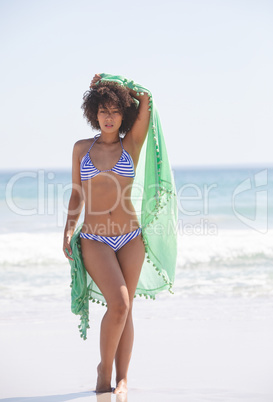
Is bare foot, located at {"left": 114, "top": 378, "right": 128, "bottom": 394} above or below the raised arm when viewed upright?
below

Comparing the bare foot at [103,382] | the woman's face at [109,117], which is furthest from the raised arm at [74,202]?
the bare foot at [103,382]

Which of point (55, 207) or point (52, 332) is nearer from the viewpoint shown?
point (52, 332)

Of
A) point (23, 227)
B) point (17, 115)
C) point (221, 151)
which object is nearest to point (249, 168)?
point (221, 151)

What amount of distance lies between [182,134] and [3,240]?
17651mm

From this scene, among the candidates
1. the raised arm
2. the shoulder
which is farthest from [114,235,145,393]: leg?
the shoulder

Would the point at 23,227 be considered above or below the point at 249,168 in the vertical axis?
below

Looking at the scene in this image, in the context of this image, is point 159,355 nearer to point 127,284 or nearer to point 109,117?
point 127,284

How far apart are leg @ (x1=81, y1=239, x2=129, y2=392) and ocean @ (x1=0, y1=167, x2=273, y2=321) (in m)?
2.52

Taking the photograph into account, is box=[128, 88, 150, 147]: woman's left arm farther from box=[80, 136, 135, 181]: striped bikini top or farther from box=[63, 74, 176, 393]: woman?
box=[80, 136, 135, 181]: striped bikini top

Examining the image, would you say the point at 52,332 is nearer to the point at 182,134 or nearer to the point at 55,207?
the point at 55,207

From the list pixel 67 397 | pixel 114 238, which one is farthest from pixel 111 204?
pixel 67 397

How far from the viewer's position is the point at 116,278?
3574 mm

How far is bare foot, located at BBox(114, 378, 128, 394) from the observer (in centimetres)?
362

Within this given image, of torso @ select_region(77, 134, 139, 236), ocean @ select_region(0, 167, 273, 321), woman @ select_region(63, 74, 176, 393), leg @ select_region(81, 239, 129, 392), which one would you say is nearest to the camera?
leg @ select_region(81, 239, 129, 392)
